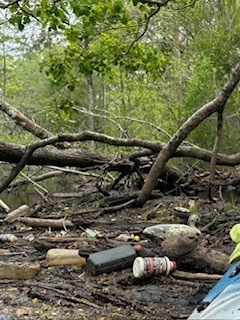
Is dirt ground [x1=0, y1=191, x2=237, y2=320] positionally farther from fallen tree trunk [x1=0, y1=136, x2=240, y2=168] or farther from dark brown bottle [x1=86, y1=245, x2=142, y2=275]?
fallen tree trunk [x1=0, y1=136, x2=240, y2=168]

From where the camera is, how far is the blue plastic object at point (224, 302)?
1787mm

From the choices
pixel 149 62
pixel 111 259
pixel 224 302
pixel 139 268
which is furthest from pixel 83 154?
pixel 224 302

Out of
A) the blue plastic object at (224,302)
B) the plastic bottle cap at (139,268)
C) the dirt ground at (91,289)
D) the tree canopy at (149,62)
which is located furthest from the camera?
the tree canopy at (149,62)

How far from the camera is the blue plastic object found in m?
1.79

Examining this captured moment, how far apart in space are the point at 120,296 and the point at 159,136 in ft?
26.7

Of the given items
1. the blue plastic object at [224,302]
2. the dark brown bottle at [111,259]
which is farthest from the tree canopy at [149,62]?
the blue plastic object at [224,302]

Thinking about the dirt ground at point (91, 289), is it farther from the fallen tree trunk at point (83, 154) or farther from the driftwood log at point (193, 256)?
the fallen tree trunk at point (83, 154)

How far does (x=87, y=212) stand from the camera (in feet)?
20.6

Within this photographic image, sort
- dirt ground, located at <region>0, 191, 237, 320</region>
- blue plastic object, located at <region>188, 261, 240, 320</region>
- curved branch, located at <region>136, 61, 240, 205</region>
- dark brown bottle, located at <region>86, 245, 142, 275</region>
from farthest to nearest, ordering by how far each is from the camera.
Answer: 1. curved branch, located at <region>136, 61, 240, 205</region>
2. dark brown bottle, located at <region>86, 245, 142, 275</region>
3. dirt ground, located at <region>0, 191, 237, 320</region>
4. blue plastic object, located at <region>188, 261, 240, 320</region>

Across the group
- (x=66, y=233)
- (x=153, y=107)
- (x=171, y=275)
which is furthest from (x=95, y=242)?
(x=153, y=107)

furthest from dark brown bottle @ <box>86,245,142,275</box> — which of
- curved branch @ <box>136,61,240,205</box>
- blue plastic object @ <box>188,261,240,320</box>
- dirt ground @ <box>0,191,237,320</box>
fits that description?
curved branch @ <box>136,61,240,205</box>

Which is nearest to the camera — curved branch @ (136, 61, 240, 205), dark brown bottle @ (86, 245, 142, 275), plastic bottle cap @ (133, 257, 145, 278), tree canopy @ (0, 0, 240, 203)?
plastic bottle cap @ (133, 257, 145, 278)

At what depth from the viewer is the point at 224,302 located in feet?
6.38

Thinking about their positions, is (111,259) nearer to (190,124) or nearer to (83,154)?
(190,124)
